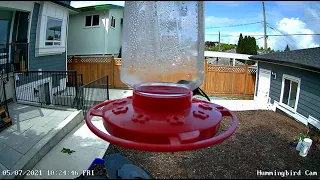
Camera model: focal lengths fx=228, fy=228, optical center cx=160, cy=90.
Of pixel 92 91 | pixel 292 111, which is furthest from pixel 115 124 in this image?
pixel 292 111

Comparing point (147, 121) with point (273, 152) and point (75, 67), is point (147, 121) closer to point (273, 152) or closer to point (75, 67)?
point (273, 152)

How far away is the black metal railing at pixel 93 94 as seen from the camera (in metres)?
7.16

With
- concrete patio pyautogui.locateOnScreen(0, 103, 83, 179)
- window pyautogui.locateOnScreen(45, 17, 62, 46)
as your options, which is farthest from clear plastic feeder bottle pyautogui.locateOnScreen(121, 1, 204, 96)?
window pyautogui.locateOnScreen(45, 17, 62, 46)

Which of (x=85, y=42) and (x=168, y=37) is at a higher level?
(x=85, y=42)

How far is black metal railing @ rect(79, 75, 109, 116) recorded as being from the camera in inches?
282

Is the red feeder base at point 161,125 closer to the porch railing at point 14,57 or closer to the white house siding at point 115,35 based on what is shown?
the porch railing at point 14,57

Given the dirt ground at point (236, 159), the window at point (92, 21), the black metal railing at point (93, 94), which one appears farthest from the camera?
the window at point (92, 21)

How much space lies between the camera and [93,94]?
8797 mm

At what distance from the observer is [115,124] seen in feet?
4.26

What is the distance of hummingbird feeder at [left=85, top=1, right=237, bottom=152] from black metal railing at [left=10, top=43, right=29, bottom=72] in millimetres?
6437

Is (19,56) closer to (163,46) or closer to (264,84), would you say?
(163,46)

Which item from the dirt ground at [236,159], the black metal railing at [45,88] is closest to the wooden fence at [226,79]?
the black metal railing at [45,88]

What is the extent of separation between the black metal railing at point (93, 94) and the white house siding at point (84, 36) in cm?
410

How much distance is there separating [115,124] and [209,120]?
0.56 m
